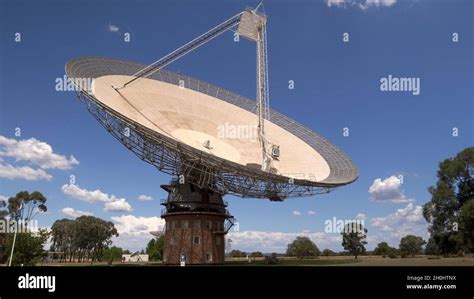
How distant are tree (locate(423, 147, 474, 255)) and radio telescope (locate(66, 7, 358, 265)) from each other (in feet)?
78.3

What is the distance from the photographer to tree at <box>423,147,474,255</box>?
69.4 m

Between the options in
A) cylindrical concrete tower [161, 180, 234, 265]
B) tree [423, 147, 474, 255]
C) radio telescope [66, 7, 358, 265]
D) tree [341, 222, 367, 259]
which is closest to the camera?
radio telescope [66, 7, 358, 265]

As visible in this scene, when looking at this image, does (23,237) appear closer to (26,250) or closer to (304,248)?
(26,250)

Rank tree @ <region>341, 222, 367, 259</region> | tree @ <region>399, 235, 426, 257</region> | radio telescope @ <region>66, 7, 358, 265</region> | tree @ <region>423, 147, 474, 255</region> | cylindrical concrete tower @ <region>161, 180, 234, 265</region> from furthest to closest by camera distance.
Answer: tree @ <region>399, 235, 426, 257</region>
tree @ <region>341, 222, 367, 259</region>
tree @ <region>423, 147, 474, 255</region>
cylindrical concrete tower @ <region>161, 180, 234, 265</region>
radio telescope @ <region>66, 7, 358, 265</region>

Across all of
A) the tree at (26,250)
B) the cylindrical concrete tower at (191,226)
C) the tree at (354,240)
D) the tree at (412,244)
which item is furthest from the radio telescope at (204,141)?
the tree at (412,244)

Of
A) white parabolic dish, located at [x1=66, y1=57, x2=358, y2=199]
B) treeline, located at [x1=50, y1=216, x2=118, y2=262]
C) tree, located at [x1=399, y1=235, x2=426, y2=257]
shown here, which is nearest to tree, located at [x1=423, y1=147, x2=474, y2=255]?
white parabolic dish, located at [x1=66, y1=57, x2=358, y2=199]

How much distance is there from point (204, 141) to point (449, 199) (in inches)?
1657

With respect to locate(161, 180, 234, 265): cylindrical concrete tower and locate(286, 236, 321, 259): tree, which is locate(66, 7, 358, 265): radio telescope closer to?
locate(161, 180, 234, 265): cylindrical concrete tower

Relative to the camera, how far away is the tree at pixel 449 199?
6944cm

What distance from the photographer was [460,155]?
71688 mm

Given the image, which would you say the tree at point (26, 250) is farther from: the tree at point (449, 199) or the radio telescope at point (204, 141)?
the tree at point (449, 199)

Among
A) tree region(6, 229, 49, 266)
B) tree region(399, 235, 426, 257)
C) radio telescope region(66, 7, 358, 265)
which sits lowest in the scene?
tree region(399, 235, 426, 257)
